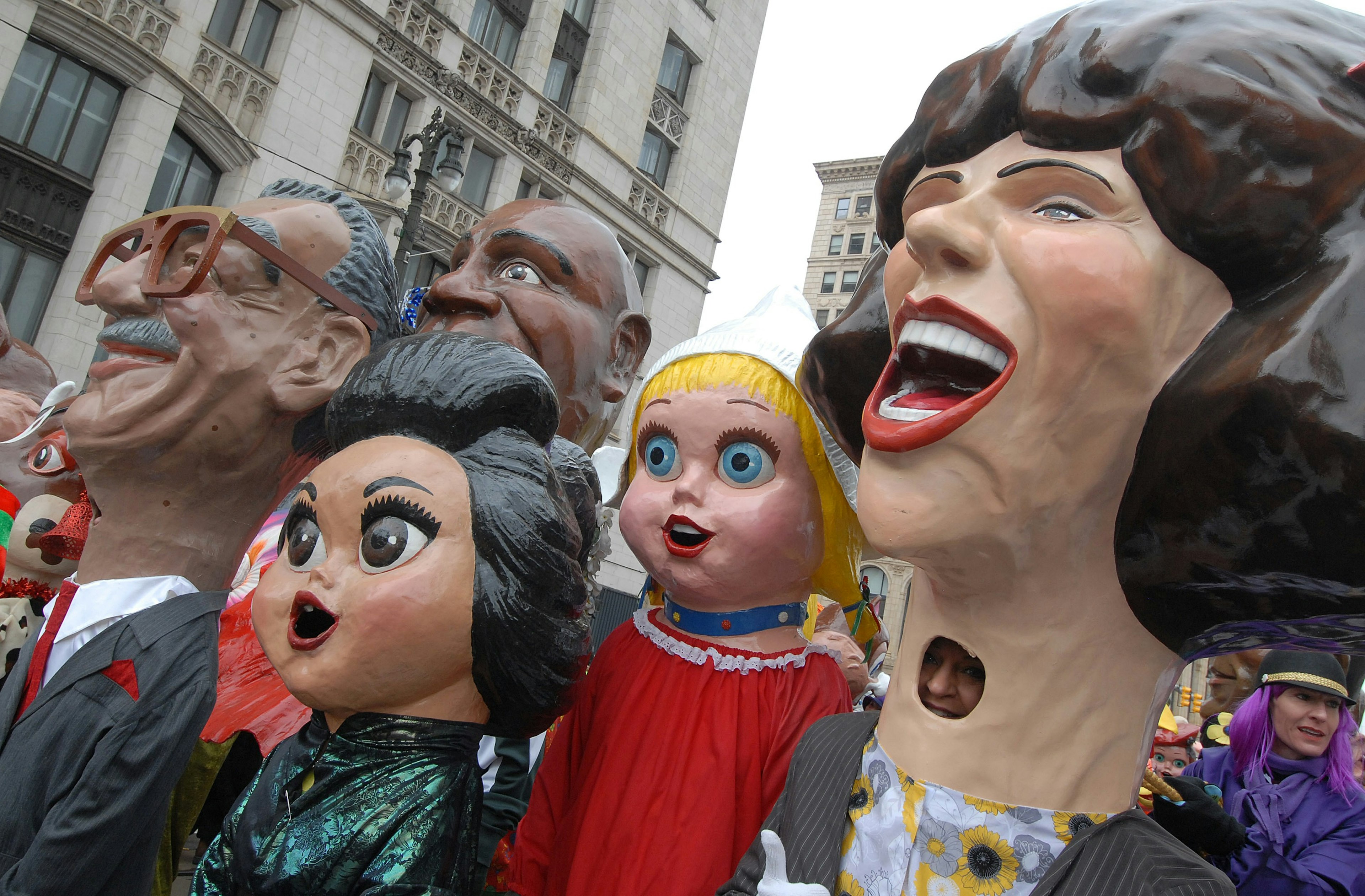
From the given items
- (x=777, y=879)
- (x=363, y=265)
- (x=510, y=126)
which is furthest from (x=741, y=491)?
(x=510, y=126)

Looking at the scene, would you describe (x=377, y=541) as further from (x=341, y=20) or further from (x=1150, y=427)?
(x=341, y=20)

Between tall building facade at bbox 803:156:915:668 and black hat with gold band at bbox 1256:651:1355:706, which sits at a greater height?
tall building facade at bbox 803:156:915:668

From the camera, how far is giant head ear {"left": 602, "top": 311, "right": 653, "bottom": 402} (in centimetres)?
289

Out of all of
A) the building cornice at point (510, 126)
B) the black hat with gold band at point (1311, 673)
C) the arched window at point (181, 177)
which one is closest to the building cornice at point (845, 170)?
the building cornice at point (510, 126)

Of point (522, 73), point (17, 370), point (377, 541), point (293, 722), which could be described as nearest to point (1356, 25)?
point (377, 541)

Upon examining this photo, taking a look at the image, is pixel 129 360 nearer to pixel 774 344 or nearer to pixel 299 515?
pixel 299 515

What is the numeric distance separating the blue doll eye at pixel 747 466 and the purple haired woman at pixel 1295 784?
1.81m

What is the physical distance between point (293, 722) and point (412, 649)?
2.76 ft

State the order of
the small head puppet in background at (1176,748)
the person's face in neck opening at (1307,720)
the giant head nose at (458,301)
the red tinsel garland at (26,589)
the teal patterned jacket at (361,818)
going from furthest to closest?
the small head puppet in background at (1176,748)
the red tinsel garland at (26,589)
the person's face in neck opening at (1307,720)
the giant head nose at (458,301)
the teal patterned jacket at (361,818)

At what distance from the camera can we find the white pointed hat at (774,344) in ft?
7.65

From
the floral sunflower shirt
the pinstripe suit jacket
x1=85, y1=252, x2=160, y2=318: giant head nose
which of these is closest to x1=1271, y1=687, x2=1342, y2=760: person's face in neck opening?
the pinstripe suit jacket

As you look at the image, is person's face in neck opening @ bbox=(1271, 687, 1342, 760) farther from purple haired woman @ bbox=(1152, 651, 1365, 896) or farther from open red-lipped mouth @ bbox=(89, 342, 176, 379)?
open red-lipped mouth @ bbox=(89, 342, 176, 379)

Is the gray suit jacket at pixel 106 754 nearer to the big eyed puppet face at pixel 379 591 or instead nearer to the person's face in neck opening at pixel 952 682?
the big eyed puppet face at pixel 379 591

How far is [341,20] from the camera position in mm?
11469
